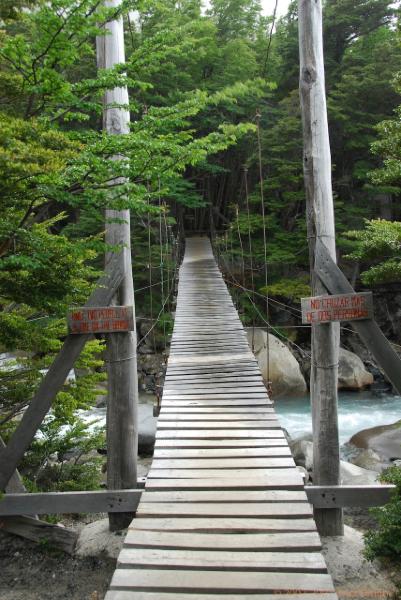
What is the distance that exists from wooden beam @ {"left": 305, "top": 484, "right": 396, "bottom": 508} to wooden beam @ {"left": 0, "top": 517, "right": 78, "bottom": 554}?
184cm

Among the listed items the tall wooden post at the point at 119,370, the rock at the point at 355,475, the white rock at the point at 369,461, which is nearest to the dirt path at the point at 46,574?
the tall wooden post at the point at 119,370

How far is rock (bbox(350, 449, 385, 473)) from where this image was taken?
5465mm

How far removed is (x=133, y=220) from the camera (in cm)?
1073

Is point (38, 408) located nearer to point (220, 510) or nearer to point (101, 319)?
point (101, 319)

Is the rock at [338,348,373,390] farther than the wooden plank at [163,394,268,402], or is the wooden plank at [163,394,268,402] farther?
the rock at [338,348,373,390]

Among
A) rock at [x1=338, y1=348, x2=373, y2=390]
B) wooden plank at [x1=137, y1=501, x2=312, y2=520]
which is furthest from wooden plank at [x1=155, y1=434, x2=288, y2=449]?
rock at [x1=338, y1=348, x2=373, y2=390]

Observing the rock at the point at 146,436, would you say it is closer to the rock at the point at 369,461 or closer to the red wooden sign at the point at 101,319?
the rock at the point at 369,461

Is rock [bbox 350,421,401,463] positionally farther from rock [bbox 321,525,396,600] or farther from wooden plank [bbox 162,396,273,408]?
wooden plank [bbox 162,396,273,408]

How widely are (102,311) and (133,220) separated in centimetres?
803

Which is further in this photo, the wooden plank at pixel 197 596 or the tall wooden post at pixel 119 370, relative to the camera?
the tall wooden post at pixel 119 370

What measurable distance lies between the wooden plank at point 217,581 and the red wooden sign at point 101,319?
151cm

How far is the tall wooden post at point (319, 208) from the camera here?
10.4ft

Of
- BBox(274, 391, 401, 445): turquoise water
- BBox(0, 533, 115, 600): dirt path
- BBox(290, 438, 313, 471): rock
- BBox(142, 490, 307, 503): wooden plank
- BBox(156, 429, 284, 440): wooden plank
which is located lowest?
BBox(274, 391, 401, 445): turquoise water

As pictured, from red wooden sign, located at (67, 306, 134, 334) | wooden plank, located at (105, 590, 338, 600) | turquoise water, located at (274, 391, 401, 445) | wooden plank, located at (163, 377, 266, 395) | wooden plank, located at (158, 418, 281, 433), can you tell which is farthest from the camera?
turquoise water, located at (274, 391, 401, 445)
